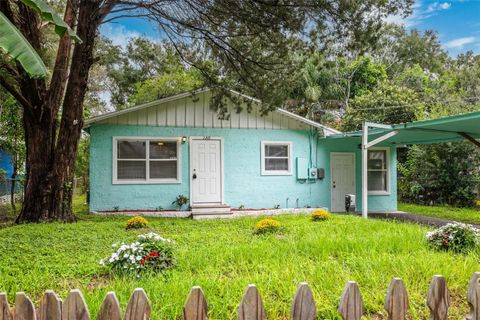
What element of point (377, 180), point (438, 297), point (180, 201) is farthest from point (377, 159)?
point (438, 297)

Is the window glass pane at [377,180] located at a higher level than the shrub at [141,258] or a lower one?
higher

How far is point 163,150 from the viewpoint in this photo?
12.9 m

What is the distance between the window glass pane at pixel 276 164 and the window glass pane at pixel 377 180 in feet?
12.7

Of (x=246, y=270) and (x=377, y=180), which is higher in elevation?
(x=377, y=180)

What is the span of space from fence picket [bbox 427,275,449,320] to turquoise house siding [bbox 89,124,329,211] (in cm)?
1122

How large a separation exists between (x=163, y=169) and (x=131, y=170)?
1.06m

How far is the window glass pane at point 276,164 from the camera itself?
1402 centimetres

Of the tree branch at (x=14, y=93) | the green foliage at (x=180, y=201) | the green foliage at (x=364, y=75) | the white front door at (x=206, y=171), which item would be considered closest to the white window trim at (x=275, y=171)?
the white front door at (x=206, y=171)

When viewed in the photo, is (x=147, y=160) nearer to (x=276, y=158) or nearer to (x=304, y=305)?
(x=276, y=158)

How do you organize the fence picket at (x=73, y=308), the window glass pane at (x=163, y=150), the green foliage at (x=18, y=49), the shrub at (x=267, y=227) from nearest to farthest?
the fence picket at (x=73, y=308) → the green foliage at (x=18, y=49) → the shrub at (x=267, y=227) → the window glass pane at (x=163, y=150)

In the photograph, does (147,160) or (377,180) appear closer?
(147,160)

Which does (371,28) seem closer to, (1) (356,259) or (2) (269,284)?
(1) (356,259)

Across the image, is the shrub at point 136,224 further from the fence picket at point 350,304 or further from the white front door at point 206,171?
the fence picket at point 350,304

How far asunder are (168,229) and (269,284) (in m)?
5.73
